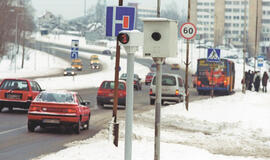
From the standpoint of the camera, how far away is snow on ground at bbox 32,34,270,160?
14008 mm

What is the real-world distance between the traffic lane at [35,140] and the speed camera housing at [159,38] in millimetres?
4868

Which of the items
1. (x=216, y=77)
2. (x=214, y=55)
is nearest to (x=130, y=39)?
(x=214, y=55)

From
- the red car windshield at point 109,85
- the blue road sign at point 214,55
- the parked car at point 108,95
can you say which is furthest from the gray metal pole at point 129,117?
the red car windshield at point 109,85

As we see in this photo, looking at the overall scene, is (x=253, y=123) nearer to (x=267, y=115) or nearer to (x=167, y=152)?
(x=267, y=115)

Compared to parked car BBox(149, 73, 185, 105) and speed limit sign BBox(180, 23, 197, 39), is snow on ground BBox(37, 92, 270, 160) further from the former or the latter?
parked car BBox(149, 73, 185, 105)

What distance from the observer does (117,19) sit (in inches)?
517

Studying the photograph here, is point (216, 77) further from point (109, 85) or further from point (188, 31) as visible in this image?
point (188, 31)

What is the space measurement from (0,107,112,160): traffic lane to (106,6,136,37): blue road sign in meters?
3.09

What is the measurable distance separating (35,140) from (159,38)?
8.17 meters

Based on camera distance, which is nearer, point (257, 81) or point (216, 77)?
point (216, 77)

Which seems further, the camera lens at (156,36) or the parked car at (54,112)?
the parked car at (54,112)

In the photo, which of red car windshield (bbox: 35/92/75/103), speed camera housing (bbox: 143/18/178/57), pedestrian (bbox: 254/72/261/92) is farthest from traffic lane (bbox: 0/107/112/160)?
pedestrian (bbox: 254/72/261/92)

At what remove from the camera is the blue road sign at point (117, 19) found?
1303cm

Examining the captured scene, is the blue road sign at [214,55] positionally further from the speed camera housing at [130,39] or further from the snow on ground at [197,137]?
the speed camera housing at [130,39]
